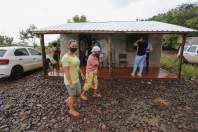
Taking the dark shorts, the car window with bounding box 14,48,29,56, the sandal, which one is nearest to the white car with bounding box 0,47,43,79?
the car window with bounding box 14,48,29,56

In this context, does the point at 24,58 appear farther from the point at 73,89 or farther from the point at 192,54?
the point at 192,54

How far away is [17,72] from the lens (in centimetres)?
941

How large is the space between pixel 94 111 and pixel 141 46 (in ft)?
12.7

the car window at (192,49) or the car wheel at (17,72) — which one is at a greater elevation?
the car window at (192,49)

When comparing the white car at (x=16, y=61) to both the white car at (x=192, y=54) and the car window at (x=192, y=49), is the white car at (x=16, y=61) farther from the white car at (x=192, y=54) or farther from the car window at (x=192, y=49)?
the car window at (x=192, y=49)

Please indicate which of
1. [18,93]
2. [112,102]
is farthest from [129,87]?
[18,93]

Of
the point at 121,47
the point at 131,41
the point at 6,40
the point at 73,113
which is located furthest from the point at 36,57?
the point at 6,40

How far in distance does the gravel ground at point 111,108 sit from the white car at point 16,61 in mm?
777

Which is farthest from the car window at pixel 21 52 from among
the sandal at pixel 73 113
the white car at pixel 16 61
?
the sandal at pixel 73 113

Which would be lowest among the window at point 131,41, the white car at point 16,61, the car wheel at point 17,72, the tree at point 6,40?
the car wheel at point 17,72

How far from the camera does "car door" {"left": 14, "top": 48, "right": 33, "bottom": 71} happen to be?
9.37 m

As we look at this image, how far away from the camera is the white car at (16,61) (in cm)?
867

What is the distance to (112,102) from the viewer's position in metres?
6.28

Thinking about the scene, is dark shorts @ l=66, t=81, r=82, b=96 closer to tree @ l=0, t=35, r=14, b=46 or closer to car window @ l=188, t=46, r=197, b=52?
car window @ l=188, t=46, r=197, b=52
